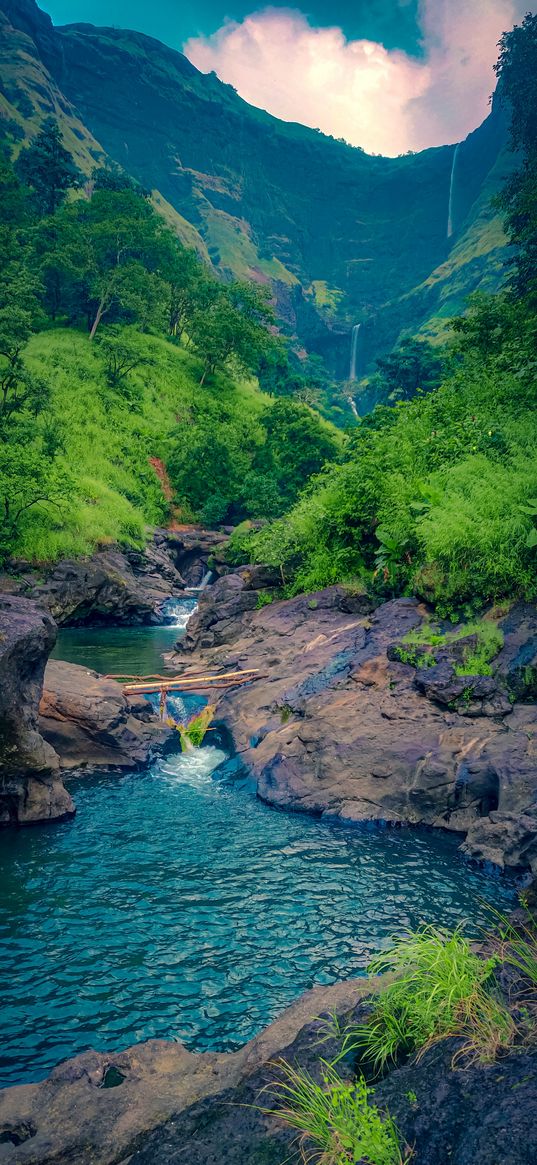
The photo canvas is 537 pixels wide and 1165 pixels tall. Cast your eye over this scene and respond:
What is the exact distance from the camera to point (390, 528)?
17547 mm

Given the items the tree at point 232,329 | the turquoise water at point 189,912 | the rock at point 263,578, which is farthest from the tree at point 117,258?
the turquoise water at point 189,912

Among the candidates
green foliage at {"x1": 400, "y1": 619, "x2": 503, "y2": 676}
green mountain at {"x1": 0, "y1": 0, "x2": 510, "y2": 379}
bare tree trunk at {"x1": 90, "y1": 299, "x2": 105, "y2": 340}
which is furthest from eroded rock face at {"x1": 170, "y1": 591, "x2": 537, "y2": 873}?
green mountain at {"x1": 0, "y1": 0, "x2": 510, "y2": 379}

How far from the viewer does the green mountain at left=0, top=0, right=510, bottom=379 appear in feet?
412

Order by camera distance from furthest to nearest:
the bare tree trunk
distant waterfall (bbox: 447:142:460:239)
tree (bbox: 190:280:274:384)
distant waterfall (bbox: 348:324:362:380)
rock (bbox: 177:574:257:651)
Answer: distant waterfall (bbox: 447:142:460:239) → distant waterfall (bbox: 348:324:362:380) → tree (bbox: 190:280:274:384) → the bare tree trunk → rock (bbox: 177:574:257:651)

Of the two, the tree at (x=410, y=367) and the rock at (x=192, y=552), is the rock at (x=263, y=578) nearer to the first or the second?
the rock at (x=192, y=552)

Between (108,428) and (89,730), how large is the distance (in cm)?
3979

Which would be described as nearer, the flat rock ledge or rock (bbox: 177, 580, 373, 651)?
the flat rock ledge

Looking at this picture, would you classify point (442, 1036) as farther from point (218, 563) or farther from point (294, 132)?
point (294, 132)

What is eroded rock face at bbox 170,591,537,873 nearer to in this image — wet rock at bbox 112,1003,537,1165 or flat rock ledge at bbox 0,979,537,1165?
flat rock ledge at bbox 0,979,537,1165

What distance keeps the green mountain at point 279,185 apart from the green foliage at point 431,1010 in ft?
394

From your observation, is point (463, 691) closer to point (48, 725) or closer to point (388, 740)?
point (388, 740)

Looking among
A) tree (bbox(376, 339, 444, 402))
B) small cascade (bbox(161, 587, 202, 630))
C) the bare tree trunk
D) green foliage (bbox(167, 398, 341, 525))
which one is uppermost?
the bare tree trunk

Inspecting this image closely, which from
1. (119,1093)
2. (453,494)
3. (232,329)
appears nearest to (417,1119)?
(119,1093)

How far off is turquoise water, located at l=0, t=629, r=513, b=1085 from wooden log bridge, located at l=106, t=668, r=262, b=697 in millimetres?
4788
